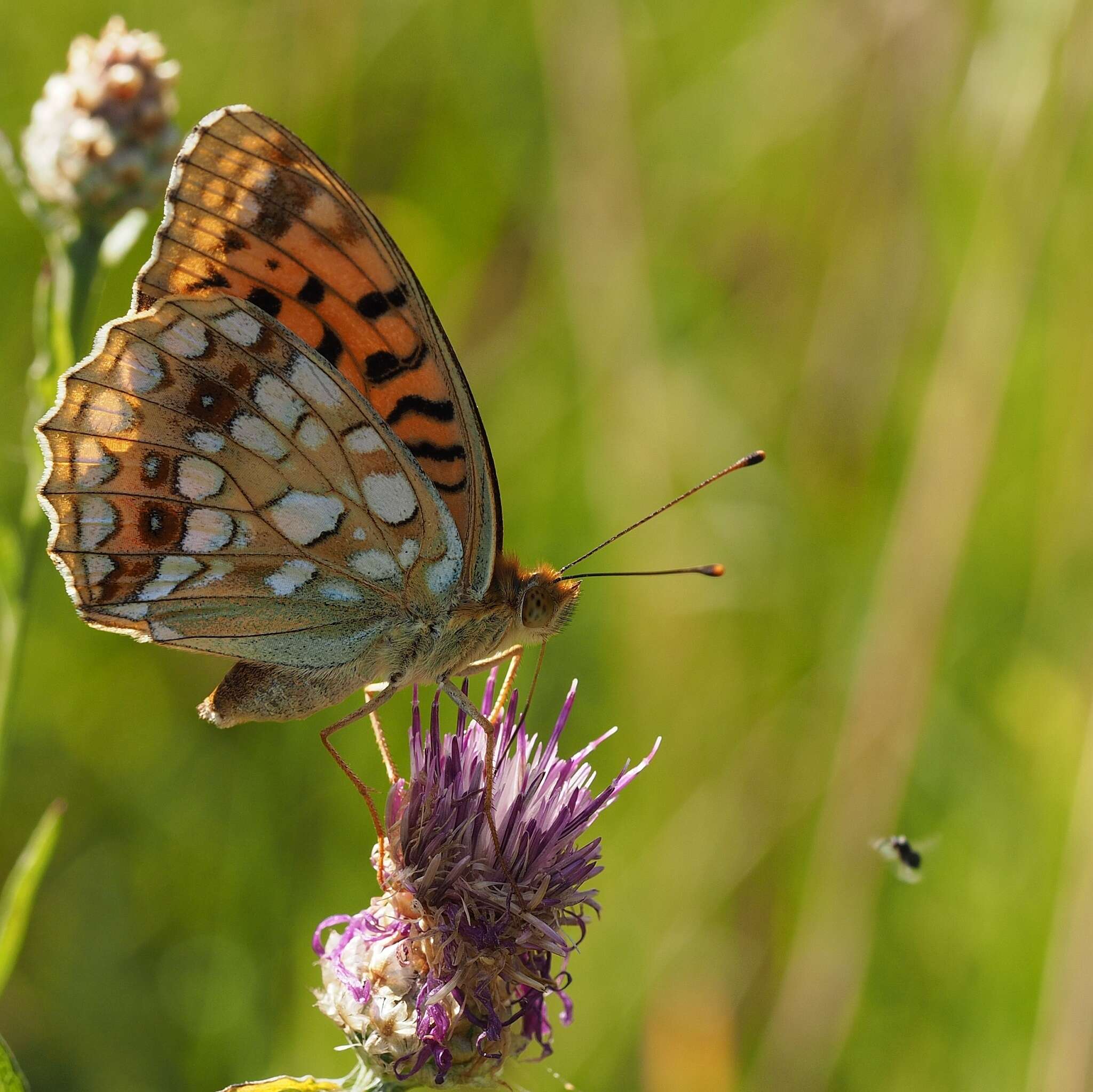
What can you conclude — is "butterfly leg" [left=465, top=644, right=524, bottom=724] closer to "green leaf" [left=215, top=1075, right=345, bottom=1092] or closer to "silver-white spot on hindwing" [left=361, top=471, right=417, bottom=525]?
"silver-white spot on hindwing" [left=361, top=471, right=417, bottom=525]

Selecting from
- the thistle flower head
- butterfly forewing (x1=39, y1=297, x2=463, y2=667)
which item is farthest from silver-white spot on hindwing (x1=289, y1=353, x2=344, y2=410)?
the thistle flower head

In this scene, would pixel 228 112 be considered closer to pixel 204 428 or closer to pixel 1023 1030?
pixel 204 428

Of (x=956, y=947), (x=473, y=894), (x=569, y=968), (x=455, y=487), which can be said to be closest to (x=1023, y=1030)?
(x=956, y=947)

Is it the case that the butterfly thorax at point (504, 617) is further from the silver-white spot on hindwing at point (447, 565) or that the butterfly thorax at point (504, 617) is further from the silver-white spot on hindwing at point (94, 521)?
the silver-white spot on hindwing at point (94, 521)

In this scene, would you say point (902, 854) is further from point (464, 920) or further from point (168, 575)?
point (168, 575)

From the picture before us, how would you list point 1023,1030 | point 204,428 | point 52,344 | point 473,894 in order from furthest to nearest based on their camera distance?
point 1023,1030, point 52,344, point 204,428, point 473,894
